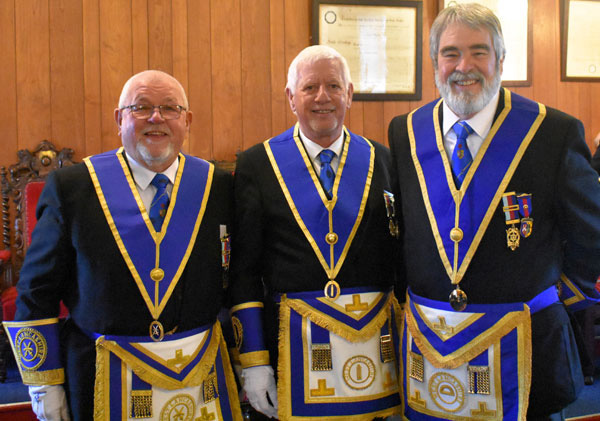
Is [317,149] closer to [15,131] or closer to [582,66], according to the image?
[15,131]

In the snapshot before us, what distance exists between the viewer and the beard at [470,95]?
1.60 meters

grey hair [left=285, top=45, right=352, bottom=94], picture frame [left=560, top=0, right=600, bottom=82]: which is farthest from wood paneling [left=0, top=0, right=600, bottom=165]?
grey hair [left=285, top=45, right=352, bottom=94]

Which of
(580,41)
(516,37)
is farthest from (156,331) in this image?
(580,41)

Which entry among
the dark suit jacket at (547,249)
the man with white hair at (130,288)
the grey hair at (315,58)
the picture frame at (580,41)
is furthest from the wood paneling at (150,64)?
the dark suit jacket at (547,249)

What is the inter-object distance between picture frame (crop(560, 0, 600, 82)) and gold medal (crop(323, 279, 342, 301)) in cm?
343

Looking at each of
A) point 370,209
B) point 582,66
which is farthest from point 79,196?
point 582,66

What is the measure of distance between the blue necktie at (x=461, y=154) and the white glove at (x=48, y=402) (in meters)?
1.44

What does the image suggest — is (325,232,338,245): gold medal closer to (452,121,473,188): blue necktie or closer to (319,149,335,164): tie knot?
(319,149,335,164): tie knot

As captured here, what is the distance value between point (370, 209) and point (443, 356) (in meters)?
0.57

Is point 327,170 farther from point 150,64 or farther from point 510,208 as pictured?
point 150,64

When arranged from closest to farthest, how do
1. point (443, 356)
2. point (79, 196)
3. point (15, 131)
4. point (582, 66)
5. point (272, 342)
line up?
point (443, 356), point (79, 196), point (272, 342), point (15, 131), point (582, 66)

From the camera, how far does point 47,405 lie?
1640 millimetres

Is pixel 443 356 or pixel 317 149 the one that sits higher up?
pixel 317 149

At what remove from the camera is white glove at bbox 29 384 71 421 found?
1.64m
